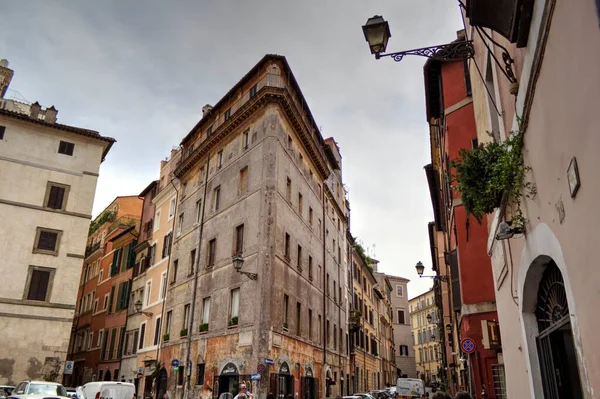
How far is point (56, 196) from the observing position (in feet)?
103

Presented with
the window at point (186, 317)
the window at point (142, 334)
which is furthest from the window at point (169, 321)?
the window at point (142, 334)

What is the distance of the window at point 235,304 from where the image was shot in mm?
24172

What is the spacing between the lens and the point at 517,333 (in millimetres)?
7680

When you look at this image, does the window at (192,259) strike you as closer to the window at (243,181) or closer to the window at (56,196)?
the window at (243,181)

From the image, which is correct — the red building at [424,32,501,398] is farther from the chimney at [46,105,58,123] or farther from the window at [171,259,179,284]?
the chimney at [46,105,58,123]

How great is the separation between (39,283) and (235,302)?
538 inches

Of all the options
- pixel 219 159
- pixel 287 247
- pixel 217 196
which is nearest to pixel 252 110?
pixel 219 159

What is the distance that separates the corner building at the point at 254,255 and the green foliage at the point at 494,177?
54.9 ft

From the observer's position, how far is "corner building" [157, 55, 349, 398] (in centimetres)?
2334

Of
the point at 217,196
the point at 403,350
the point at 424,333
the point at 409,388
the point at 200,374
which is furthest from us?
the point at 424,333

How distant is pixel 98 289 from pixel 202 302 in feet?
73.8

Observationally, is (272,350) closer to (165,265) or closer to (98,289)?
(165,265)

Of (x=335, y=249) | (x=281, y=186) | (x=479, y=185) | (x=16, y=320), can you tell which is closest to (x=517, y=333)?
(x=479, y=185)

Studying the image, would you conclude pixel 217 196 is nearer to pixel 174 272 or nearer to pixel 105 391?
pixel 174 272
